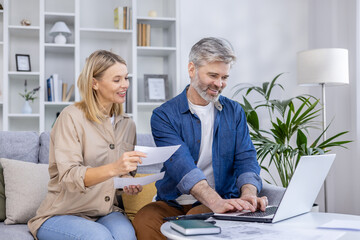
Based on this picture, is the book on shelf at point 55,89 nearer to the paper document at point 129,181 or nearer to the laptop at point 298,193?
the paper document at point 129,181

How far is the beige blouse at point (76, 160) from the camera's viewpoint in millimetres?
1733

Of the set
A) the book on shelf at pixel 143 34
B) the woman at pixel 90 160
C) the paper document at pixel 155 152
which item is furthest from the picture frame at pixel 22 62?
the paper document at pixel 155 152

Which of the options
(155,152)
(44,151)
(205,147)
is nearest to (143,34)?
(44,151)

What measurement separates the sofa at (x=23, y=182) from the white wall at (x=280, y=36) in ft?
6.06

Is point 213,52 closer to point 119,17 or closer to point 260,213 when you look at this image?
point 260,213

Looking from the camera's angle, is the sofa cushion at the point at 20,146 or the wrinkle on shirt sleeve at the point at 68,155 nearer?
the wrinkle on shirt sleeve at the point at 68,155

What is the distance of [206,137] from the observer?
1935 millimetres

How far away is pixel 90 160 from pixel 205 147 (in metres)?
0.49

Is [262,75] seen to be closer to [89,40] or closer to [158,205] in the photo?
[89,40]

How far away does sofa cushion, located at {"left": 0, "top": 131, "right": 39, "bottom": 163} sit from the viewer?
240cm

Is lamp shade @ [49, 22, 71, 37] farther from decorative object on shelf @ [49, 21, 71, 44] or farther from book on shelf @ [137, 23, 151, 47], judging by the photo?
book on shelf @ [137, 23, 151, 47]

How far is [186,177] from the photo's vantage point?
5.63ft

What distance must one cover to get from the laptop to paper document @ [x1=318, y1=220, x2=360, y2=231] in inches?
4.5

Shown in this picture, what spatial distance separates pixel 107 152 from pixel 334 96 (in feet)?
8.63
